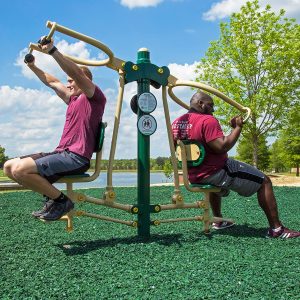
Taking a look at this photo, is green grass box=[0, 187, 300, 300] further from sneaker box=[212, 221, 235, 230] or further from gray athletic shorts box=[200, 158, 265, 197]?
gray athletic shorts box=[200, 158, 265, 197]

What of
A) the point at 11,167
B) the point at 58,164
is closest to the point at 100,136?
the point at 58,164

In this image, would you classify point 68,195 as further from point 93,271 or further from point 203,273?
point 203,273

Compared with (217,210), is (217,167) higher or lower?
higher

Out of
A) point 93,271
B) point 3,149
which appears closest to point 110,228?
point 93,271

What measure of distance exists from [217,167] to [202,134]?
0.36 metres

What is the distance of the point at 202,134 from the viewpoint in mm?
4254

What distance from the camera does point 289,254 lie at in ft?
11.9

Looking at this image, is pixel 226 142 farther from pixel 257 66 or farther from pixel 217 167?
pixel 257 66

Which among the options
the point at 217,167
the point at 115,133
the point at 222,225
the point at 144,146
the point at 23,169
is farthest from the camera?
the point at 222,225

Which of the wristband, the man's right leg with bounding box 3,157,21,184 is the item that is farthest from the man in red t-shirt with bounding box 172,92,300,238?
the man's right leg with bounding box 3,157,21,184

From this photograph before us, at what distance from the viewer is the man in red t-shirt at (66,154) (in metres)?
3.60

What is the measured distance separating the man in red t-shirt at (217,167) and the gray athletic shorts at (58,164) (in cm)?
113

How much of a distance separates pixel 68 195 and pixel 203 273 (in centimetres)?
146

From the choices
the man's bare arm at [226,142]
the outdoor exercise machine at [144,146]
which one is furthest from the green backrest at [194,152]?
the man's bare arm at [226,142]
